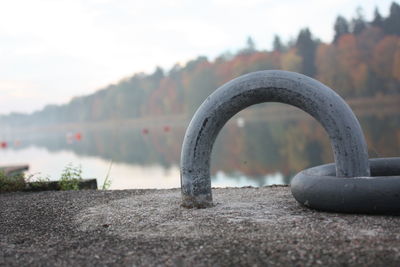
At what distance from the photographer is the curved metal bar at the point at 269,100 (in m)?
5.64

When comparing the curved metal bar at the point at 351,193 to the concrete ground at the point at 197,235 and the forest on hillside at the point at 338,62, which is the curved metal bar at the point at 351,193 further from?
the forest on hillside at the point at 338,62

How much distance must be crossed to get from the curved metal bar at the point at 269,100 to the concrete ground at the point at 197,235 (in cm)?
46

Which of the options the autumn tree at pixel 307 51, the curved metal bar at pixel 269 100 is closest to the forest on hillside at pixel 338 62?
the autumn tree at pixel 307 51

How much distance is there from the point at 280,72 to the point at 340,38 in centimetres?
7678

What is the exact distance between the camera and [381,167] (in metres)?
6.46

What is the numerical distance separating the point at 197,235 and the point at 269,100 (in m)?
2.22

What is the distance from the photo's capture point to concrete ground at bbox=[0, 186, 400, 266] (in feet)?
13.3

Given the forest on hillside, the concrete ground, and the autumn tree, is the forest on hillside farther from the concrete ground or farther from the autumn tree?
the concrete ground

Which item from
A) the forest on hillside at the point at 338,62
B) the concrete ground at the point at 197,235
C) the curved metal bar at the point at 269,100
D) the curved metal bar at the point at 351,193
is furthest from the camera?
the forest on hillside at the point at 338,62

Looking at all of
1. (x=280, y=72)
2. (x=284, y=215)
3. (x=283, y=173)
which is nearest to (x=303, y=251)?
(x=284, y=215)

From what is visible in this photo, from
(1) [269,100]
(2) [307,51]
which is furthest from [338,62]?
(1) [269,100]

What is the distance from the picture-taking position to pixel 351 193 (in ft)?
17.0

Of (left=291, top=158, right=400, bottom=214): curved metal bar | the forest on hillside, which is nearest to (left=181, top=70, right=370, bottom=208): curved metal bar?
(left=291, top=158, right=400, bottom=214): curved metal bar

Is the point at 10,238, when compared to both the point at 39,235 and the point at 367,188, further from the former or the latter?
the point at 367,188
